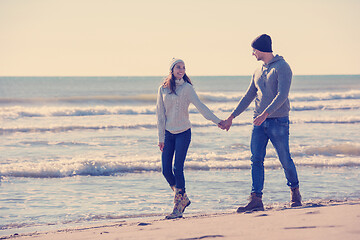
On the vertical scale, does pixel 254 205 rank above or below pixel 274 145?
below

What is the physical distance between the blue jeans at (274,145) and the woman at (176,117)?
20.8 inches

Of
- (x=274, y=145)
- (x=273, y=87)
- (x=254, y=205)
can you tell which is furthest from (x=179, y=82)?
(x=254, y=205)

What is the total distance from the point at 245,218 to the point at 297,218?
58 cm

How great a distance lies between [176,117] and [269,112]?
1011mm

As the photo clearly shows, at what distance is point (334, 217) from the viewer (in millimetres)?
4902

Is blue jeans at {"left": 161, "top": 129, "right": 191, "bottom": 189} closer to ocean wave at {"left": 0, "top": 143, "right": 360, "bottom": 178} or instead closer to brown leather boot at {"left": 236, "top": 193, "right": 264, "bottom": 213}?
brown leather boot at {"left": 236, "top": 193, "right": 264, "bottom": 213}

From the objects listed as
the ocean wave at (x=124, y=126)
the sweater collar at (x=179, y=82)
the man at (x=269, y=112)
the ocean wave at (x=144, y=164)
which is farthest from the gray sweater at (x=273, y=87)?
the ocean wave at (x=124, y=126)

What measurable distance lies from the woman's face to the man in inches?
32.6

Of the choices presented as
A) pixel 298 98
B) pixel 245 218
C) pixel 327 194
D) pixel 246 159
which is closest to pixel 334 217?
pixel 245 218

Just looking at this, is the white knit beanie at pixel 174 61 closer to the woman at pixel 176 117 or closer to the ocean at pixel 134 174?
the woman at pixel 176 117

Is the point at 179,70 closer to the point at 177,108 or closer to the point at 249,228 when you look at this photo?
the point at 177,108

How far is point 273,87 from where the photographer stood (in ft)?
19.5

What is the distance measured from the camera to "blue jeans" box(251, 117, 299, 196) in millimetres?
5913

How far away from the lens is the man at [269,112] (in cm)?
582
